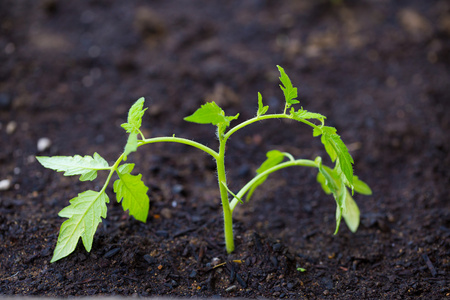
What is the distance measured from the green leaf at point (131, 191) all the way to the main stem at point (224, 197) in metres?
0.27

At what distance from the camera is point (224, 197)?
161cm

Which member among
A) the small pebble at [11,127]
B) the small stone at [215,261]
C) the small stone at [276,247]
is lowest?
the small stone at [215,261]

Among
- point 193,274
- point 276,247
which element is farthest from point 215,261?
point 276,247

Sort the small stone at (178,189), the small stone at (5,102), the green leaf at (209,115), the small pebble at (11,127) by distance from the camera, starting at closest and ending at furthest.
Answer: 1. the green leaf at (209,115)
2. the small stone at (178,189)
3. the small pebble at (11,127)
4. the small stone at (5,102)

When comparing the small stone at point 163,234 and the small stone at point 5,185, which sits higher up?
the small stone at point 5,185

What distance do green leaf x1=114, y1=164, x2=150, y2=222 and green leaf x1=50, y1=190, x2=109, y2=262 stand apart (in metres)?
0.07

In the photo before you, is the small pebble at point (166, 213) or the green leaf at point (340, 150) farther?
the small pebble at point (166, 213)

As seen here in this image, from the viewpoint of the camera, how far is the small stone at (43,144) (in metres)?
2.40

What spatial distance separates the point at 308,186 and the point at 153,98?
116 centimetres

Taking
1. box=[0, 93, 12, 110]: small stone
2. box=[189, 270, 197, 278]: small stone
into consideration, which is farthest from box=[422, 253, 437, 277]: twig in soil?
box=[0, 93, 12, 110]: small stone

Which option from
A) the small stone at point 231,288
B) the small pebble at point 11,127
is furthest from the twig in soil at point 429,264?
the small pebble at point 11,127

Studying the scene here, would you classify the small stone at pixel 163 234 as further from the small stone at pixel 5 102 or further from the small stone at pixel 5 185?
the small stone at pixel 5 102

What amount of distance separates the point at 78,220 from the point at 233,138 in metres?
1.34

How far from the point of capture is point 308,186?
2359 millimetres
